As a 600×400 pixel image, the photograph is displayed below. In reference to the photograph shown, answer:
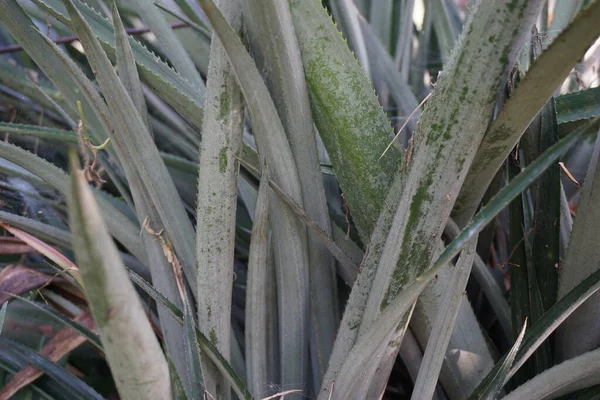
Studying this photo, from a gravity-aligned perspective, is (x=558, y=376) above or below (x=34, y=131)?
below

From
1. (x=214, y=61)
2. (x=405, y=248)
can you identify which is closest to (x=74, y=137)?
(x=214, y=61)

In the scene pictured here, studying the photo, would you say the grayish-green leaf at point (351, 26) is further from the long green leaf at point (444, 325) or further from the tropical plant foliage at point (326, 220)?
the long green leaf at point (444, 325)

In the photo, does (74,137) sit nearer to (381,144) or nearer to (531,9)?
(381,144)

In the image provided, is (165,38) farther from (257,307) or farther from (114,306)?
(114,306)

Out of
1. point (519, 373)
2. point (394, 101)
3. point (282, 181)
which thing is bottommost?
point (519, 373)

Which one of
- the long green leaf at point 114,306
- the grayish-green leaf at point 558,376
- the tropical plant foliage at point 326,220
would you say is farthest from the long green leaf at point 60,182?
the grayish-green leaf at point 558,376

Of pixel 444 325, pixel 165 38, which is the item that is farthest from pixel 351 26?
pixel 444 325

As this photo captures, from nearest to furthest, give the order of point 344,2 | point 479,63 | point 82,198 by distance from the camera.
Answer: point 82,198 → point 479,63 → point 344,2
